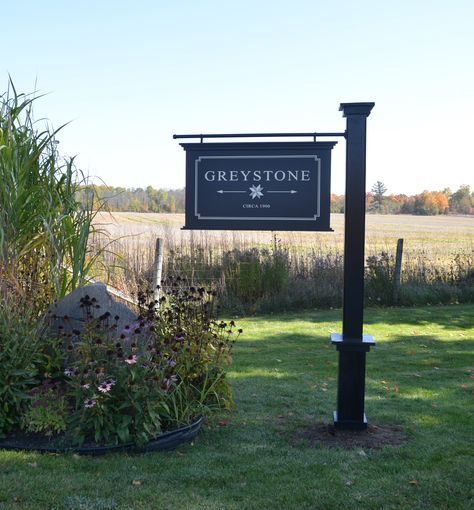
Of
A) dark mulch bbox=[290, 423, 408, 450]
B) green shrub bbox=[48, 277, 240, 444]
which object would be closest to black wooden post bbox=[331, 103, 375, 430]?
dark mulch bbox=[290, 423, 408, 450]

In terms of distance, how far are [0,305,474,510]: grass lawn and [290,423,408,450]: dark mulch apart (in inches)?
2.9

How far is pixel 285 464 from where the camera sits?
14.0 ft

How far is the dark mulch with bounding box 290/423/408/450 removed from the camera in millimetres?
4715

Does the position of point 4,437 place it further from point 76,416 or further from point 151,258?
point 151,258

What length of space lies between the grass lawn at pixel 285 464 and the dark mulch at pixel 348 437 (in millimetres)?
73

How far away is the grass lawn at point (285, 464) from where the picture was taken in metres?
3.71

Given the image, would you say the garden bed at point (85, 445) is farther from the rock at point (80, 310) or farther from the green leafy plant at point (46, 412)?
the rock at point (80, 310)

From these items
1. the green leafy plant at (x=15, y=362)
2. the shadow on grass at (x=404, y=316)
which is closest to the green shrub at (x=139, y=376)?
the green leafy plant at (x=15, y=362)

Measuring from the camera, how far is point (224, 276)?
42.7ft

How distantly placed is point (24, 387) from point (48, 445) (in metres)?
0.44

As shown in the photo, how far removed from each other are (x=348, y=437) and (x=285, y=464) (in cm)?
74

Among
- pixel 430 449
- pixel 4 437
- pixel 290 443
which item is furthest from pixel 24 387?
pixel 430 449

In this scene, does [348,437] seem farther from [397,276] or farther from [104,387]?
[397,276]

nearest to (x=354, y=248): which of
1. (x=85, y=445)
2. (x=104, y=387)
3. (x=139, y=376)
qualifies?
(x=139, y=376)
